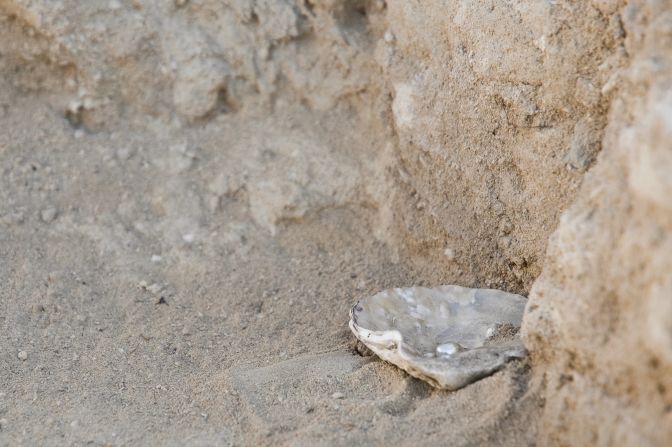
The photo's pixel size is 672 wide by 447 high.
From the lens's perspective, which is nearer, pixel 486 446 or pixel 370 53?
pixel 486 446

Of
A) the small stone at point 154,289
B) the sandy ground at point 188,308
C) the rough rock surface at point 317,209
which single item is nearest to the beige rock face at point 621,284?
the rough rock surface at point 317,209

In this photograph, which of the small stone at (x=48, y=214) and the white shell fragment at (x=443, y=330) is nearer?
the white shell fragment at (x=443, y=330)

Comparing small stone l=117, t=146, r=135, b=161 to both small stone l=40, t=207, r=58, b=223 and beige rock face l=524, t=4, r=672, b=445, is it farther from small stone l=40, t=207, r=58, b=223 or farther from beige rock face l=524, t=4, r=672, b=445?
beige rock face l=524, t=4, r=672, b=445

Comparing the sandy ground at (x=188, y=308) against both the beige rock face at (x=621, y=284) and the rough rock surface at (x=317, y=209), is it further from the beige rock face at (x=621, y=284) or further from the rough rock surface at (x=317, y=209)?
the beige rock face at (x=621, y=284)

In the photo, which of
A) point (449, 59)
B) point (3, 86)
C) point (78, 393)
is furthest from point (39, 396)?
point (449, 59)

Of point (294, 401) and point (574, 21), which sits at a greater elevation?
point (574, 21)

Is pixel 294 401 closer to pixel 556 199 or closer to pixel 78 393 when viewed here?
pixel 78 393

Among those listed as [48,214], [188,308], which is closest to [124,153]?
[48,214]

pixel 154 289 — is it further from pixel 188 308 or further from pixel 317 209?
pixel 317 209
